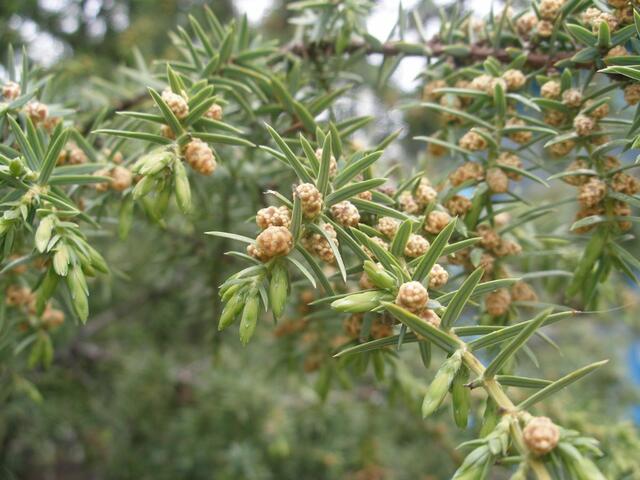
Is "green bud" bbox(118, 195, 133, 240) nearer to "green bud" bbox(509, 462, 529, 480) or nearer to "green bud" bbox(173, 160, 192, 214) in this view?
"green bud" bbox(173, 160, 192, 214)

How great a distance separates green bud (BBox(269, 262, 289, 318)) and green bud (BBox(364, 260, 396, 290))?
88 mm

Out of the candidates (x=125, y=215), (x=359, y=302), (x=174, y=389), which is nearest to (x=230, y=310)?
(x=359, y=302)

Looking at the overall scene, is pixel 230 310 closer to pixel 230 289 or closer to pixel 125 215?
pixel 230 289

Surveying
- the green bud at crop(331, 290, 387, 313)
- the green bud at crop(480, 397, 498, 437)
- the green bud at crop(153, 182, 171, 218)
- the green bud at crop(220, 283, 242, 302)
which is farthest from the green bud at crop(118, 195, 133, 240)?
the green bud at crop(480, 397, 498, 437)

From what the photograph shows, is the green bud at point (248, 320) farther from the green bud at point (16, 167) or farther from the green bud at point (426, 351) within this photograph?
the green bud at point (16, 167)

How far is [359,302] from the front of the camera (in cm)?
55

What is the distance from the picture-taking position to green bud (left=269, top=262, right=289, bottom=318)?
0.57 m

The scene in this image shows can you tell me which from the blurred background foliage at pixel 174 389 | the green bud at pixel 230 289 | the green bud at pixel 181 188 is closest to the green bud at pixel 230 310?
the green bud at pixel 230 289

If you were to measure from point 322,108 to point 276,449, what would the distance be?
1000 millimetres

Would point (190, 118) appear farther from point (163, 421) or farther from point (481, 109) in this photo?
point (163, 421)

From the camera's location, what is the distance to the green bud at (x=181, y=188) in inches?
25.4

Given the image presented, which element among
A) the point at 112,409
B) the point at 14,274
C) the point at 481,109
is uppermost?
the point at 481,109

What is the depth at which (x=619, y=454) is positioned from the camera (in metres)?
1.15

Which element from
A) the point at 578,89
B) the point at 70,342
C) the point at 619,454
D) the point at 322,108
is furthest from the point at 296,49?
the point at 70,342
